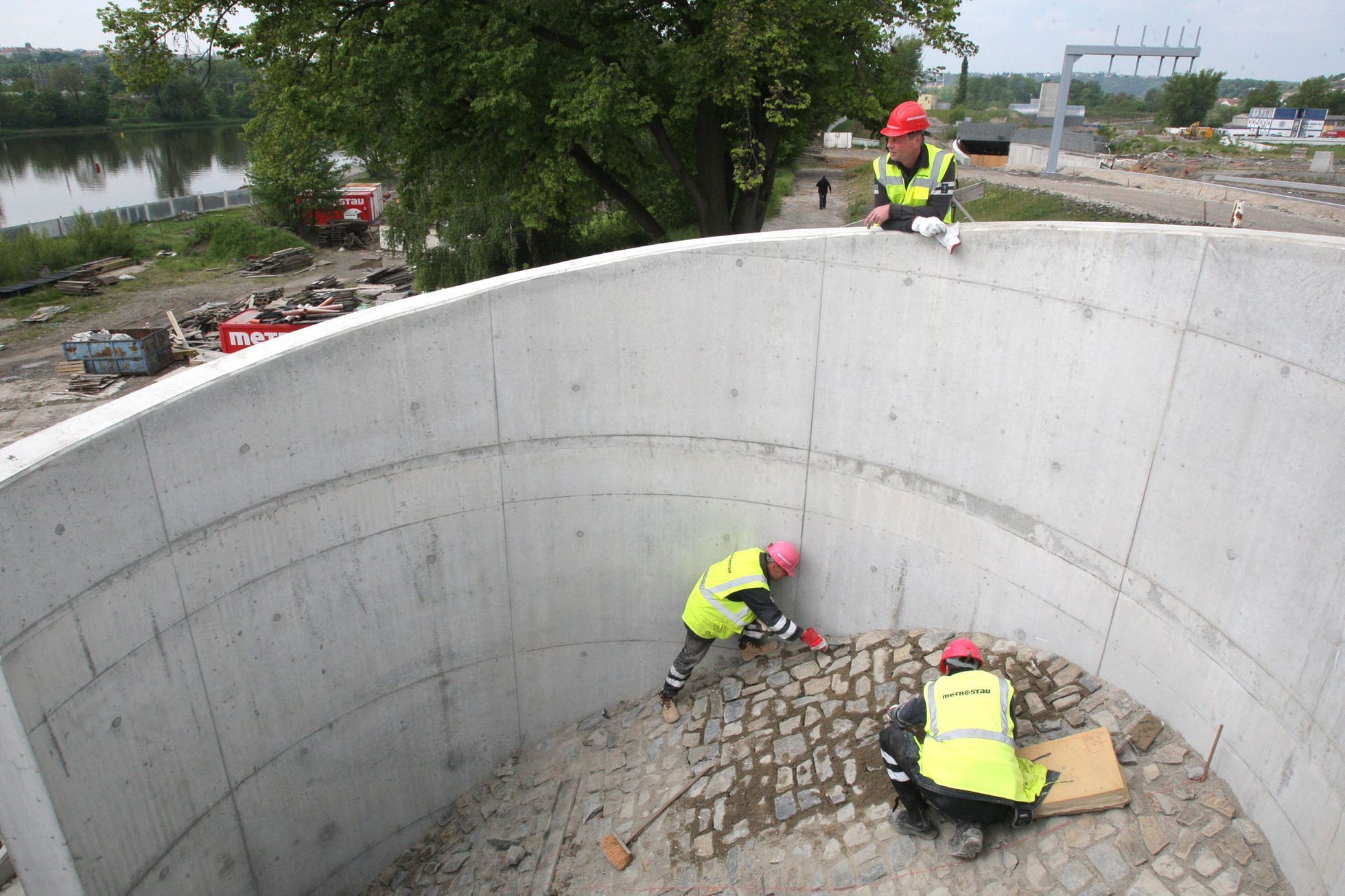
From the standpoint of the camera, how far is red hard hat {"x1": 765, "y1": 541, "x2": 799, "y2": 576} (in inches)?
256

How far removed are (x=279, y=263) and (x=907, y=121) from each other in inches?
977

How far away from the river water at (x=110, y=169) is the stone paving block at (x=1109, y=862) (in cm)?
4500

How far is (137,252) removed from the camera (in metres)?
26.2

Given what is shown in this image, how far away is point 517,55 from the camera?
10.7 metres

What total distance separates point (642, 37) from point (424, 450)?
26.9 feet

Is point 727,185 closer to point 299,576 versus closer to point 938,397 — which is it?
point 938,397

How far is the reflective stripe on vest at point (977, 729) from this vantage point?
4398 mm

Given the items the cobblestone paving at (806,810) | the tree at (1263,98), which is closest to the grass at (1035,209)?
the cobblestone paving at (806,810)

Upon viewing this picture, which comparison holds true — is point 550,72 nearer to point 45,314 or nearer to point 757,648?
point 757,648

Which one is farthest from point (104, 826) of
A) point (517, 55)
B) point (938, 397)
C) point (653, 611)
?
point (517, 55)

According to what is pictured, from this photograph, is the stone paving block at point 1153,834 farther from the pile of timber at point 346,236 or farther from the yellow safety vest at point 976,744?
the pile of timber at point 346,236

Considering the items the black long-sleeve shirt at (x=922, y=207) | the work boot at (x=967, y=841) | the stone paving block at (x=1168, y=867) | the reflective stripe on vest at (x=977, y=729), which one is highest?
the black long-sleeve shirt at (x=922, y=207)

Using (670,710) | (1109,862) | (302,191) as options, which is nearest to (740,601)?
(670,710)

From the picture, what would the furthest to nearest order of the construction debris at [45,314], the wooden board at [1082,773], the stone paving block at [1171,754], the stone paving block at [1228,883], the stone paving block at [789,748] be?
the construction debris at [45,314] < the stone paving block at [789,748] < the stone paving block at [1171,754] < the wooden board at [1082,773] < the stone paving block at [1228,883]
